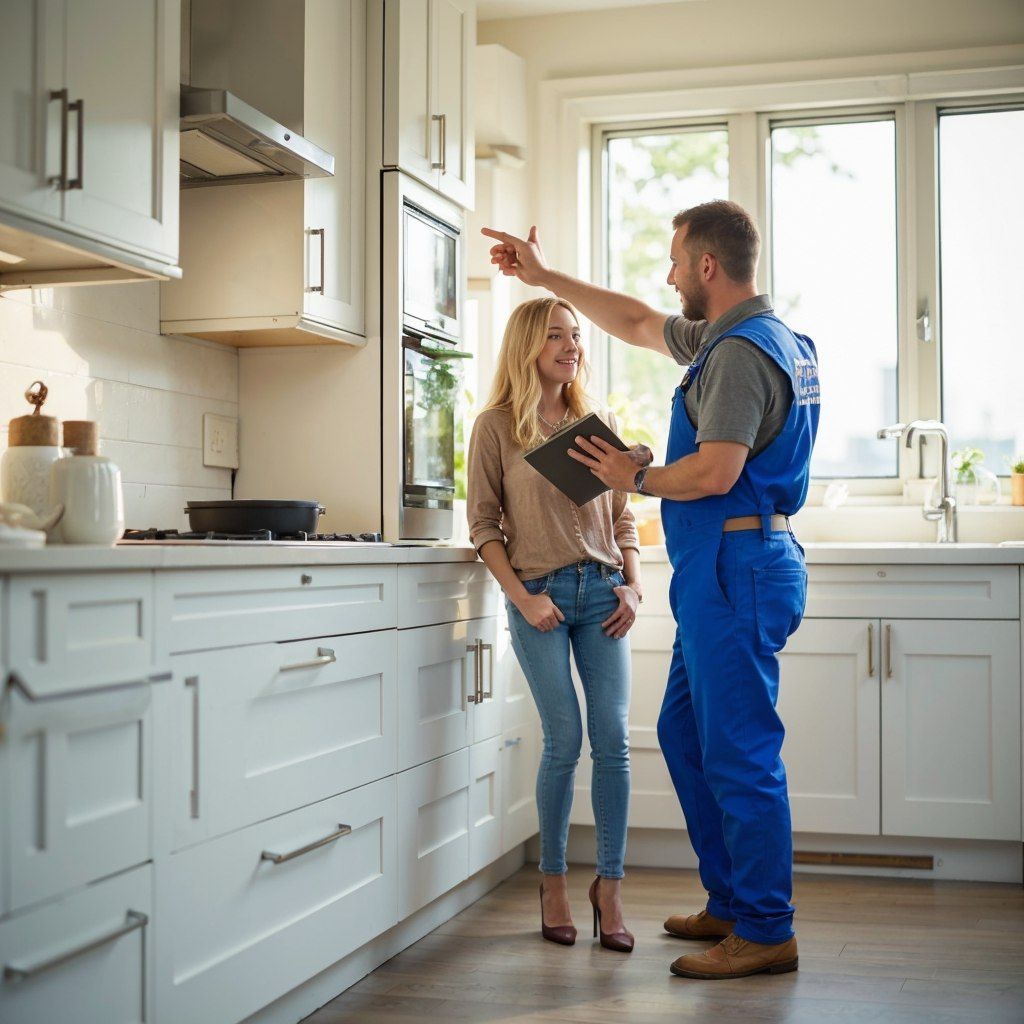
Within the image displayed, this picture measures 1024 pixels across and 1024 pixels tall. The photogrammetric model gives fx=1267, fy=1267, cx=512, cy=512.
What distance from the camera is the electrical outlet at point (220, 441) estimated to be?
3.00 metres

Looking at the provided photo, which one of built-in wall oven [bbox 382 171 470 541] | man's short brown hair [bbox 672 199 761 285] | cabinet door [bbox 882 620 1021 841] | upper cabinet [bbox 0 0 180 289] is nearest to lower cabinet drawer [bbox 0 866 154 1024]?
upper cabinet [bbox 0 0 180 289]

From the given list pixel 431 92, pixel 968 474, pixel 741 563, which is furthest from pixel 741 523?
pixel 968 474

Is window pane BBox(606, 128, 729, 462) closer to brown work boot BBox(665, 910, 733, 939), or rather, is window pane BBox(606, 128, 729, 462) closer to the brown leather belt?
the brown leather belt

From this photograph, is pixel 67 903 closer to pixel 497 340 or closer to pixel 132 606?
pixel 132 606

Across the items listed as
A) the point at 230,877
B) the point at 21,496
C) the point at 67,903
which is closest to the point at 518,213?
the point at 21,496

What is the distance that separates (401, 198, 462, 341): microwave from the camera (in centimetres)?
309

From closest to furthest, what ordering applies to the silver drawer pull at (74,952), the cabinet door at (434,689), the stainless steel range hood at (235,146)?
1. the silver drawer pull at (74,952)
2. the stainless steel range hood at (235,146)
3. the cabinet door at (434,689)

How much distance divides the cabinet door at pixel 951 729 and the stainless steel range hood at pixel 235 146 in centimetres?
195

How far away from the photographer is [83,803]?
5.35 feet

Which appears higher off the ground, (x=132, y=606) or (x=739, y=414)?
(x=739, y=414)

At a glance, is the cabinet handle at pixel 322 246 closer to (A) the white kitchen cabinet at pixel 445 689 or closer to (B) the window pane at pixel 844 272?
(A) the white kitchen cabinet at pixel 445 689

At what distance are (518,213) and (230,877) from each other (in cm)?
270

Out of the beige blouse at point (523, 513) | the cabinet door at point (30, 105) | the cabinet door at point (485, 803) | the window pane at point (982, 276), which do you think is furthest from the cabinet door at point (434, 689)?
the window pane at point (982, 276)

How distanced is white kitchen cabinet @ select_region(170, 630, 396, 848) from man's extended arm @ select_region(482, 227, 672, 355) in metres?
1.10
